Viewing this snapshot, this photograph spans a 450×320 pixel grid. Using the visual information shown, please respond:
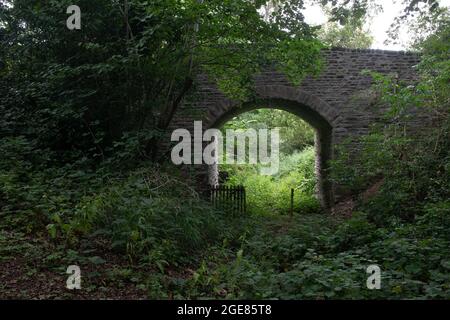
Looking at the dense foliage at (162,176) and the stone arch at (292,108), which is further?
the stone arch at (292,108)

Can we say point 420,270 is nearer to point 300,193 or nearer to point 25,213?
point 25,213

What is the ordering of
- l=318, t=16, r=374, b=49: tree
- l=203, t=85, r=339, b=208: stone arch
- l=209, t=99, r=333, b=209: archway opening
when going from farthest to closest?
l=318, t=16, r=374, b=49: tree
l=209, t=99, r=333, b=209: archway opening
l=203, t=85, r=339, b=208: stone arch

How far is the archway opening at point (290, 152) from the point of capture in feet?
39.9

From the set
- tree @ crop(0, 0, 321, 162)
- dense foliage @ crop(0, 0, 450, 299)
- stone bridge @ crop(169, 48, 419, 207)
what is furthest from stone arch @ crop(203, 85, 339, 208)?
tree @ crop(0, 0, 321, 162)

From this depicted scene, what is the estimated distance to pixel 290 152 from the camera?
22109mm

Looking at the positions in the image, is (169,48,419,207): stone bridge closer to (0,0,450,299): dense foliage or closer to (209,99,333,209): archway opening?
(209,99,333,209): archway opening

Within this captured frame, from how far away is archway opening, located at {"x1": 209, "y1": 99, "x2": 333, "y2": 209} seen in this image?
478 inches

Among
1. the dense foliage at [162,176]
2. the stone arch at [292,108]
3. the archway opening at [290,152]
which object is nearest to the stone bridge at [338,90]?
the stone arch at [292,108]

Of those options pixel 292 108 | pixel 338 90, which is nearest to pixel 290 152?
pixel 292 108

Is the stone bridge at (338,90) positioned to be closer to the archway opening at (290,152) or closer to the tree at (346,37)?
the archway opening at (290,152)

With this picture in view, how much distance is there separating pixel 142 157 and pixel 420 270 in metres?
5.50

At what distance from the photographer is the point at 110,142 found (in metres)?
8.66

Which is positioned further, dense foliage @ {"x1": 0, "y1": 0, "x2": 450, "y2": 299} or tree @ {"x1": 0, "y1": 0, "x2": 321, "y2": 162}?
tree @ {"x1": 0, "y1": 0, "x2": 321, "y2": 162}
